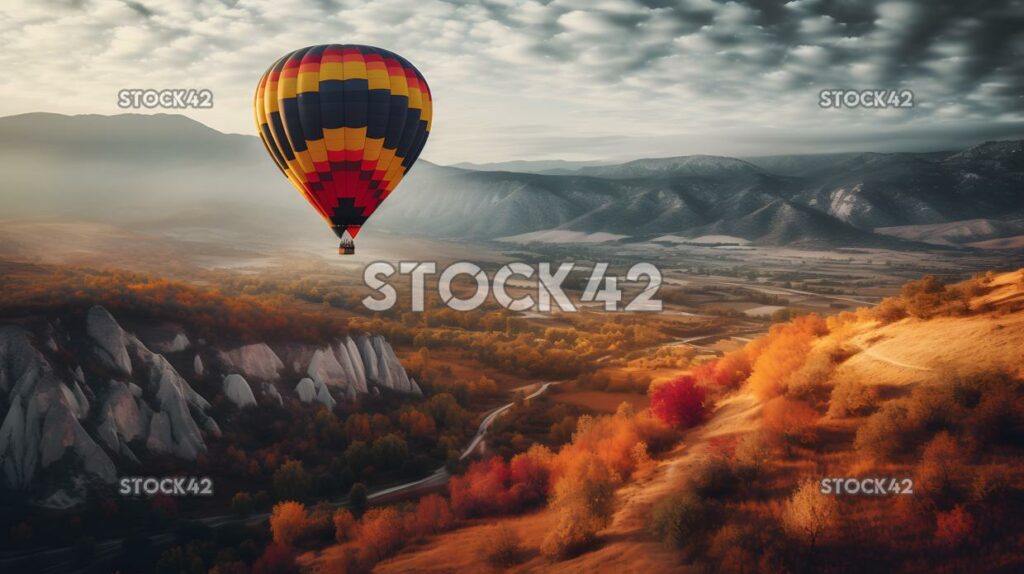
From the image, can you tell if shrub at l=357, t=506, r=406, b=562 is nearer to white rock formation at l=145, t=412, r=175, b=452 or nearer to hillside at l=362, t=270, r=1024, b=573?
hillside at l=362, t=270, r=1024, b=573

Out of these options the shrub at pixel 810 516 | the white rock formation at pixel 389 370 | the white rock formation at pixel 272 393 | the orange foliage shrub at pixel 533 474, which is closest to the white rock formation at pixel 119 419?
the white rock formation at pixel 272 393

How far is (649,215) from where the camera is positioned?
642 feet

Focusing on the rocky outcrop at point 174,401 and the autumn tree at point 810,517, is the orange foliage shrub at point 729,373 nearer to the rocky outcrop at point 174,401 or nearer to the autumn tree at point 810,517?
the autumn tree at point 810,517

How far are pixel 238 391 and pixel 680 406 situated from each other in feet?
74.7

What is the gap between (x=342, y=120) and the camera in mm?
23750

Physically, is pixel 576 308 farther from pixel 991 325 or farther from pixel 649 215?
pixel 649 215

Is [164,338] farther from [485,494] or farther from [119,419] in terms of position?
[485,494]

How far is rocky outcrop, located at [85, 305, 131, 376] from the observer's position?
97.2ft

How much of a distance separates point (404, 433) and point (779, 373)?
19531mm

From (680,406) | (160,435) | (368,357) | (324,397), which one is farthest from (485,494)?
(368,357)

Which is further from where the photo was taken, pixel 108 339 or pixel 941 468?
pixel 108 339

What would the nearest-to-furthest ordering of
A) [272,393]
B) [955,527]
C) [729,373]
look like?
1. [955,527]
2. [729,373]
3. [272,393]

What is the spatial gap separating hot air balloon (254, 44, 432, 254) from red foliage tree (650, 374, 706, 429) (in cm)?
1392

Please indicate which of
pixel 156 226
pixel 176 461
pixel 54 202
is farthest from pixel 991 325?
pixel 54 202
